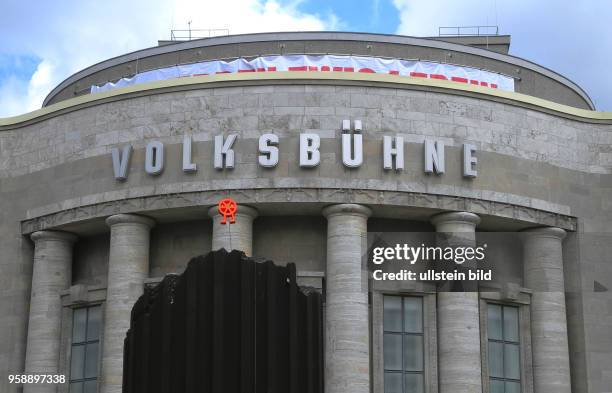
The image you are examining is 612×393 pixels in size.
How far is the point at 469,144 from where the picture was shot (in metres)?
37.4

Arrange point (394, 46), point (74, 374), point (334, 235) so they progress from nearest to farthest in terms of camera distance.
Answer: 1. point (334, 235)
2. point (74, 374)
3. point (394, 46)

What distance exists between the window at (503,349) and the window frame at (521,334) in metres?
0.14

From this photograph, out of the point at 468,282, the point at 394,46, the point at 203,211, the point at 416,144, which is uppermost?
the point at 394,46

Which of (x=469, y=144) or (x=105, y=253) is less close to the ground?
(x=469, y=144)

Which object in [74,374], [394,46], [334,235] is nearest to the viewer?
[334,235]

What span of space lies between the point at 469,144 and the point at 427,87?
2.51 m

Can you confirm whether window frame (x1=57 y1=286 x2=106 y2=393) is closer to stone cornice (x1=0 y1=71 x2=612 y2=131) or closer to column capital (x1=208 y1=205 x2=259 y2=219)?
column capital (x1=208 y1=205 x2=259 y2=219)

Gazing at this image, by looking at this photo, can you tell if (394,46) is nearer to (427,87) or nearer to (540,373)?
(427,87)

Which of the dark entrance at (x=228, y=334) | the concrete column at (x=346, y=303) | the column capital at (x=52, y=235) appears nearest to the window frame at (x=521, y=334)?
the concrete column at (x=346, y=303)

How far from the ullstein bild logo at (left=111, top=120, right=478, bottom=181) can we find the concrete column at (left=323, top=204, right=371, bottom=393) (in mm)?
1783

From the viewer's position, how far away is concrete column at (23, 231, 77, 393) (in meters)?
38.0

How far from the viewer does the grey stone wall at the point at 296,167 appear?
36469 mm

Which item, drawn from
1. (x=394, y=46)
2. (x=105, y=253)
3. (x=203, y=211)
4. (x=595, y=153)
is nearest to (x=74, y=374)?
(x=105, y=253)

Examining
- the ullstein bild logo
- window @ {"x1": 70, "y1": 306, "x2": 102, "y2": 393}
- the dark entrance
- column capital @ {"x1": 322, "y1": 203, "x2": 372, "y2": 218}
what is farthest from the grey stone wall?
the dark entrance
